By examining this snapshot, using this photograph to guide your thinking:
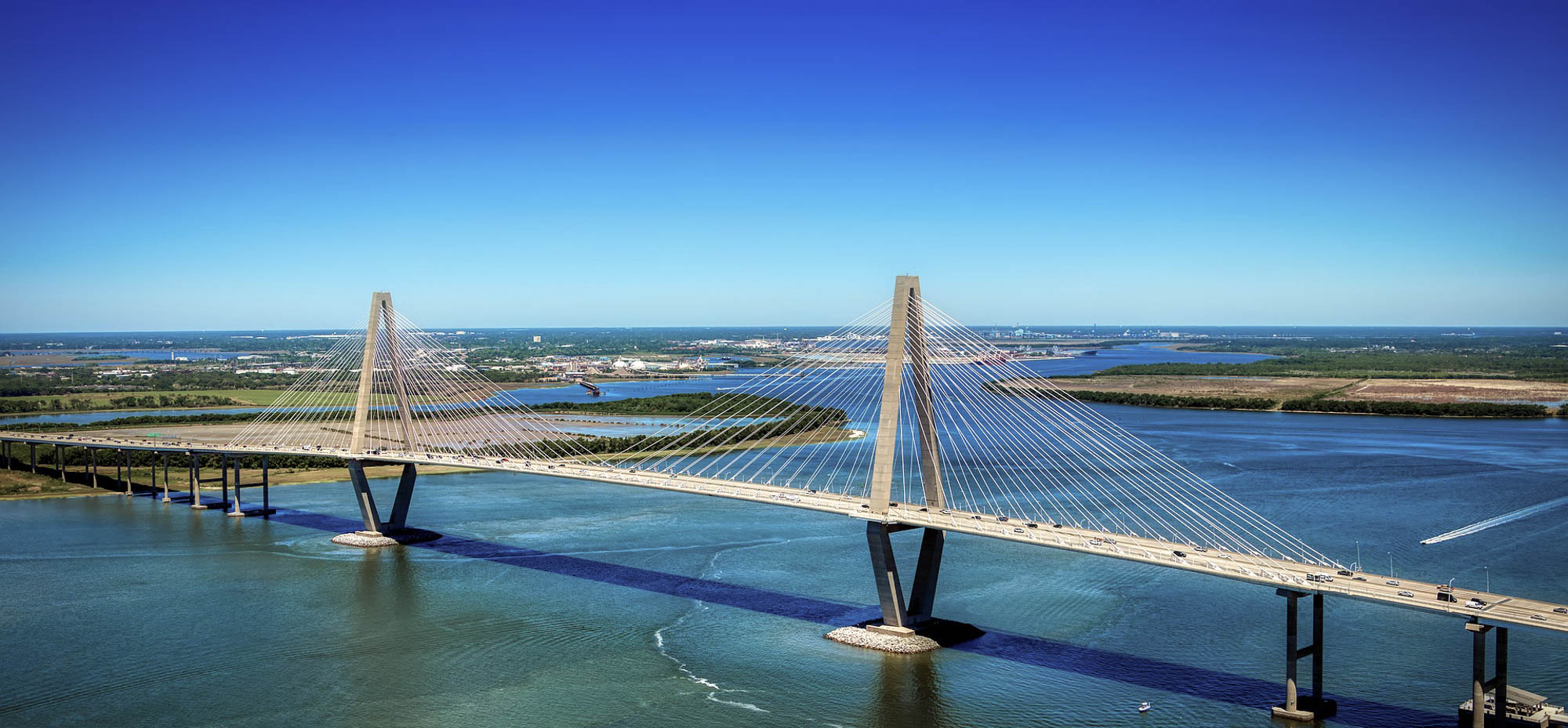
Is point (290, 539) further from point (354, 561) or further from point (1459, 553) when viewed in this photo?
point (1459, 553)

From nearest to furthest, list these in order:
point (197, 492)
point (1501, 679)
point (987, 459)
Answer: point (1501, 679)
point (197, 492)
point (987, 459)

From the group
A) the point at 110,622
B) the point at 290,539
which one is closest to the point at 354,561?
the point at 290,539

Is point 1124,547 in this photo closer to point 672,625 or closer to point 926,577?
point 926,577

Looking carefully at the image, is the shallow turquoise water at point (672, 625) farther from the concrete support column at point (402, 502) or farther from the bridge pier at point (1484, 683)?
the concrete support column at point (402, 502)

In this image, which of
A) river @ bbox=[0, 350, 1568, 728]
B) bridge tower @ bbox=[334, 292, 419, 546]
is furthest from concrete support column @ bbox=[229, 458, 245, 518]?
bridge tower @ bbox=[334, 292, 419, 546]

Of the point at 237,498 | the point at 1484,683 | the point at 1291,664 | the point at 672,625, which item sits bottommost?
the point at 672,625

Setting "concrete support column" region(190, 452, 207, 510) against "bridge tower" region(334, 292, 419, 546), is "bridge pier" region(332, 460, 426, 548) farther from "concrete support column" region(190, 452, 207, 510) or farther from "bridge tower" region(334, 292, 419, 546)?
"concrete support column" region(190, 452, 207, 510)

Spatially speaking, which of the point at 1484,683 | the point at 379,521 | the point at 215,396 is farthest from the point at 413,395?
the point at 215,396
